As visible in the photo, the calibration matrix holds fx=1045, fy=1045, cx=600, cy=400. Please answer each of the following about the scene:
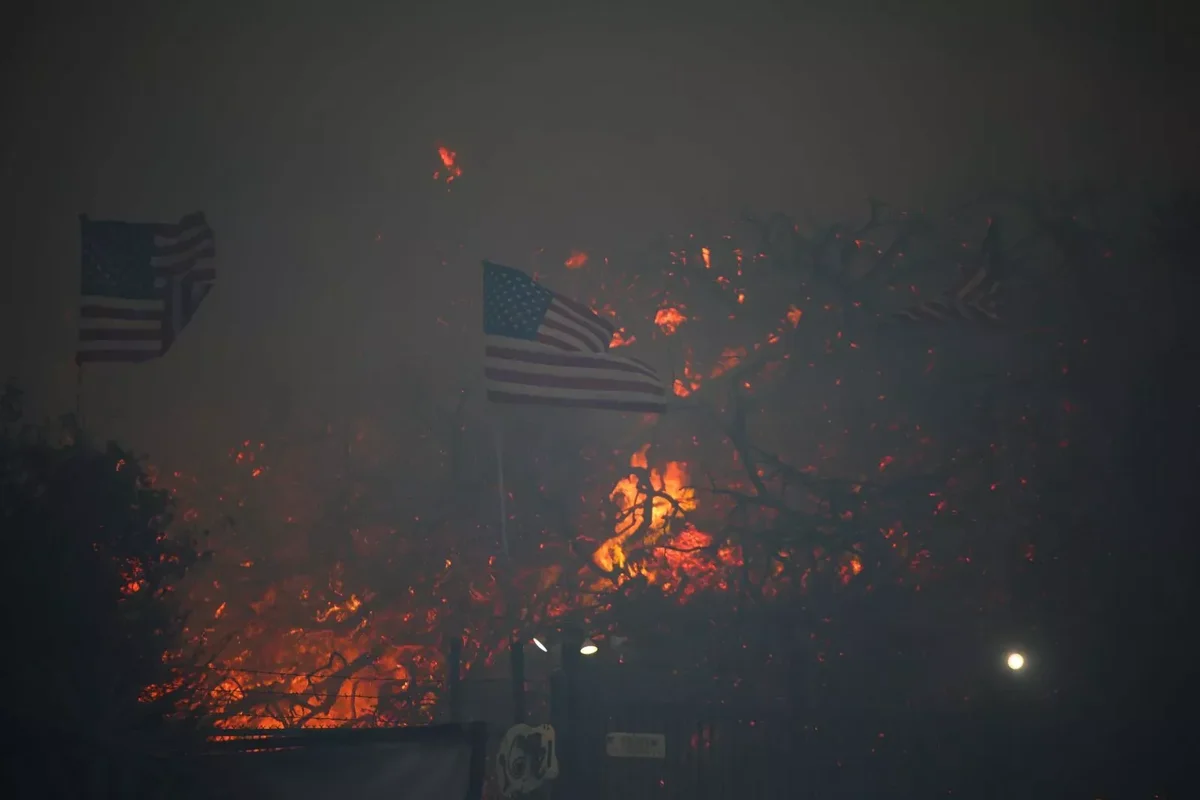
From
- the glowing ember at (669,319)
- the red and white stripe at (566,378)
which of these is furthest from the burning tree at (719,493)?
the red and white stripe at (566,378)

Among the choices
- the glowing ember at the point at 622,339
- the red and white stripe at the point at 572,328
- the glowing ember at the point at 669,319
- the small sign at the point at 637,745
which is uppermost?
the glowing ember at the point at 669,319

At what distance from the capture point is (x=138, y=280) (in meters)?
12.6

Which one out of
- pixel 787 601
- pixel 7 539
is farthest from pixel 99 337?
pixel 787 601

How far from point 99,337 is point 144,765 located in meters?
9.71

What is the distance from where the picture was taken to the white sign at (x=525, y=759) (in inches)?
384

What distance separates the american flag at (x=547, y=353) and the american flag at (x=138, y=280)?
3.73 m

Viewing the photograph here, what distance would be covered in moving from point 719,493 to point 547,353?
973 centimetres

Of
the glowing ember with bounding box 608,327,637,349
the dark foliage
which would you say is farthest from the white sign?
the glowing ember with bounding box 608,327,637,349

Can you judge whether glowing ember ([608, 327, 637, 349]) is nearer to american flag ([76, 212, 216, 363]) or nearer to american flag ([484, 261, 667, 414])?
american flag ([484, 261, 667, 414])

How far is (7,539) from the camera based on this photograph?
12797 mm

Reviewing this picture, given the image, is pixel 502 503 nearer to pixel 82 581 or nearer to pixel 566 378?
pixel 566 378

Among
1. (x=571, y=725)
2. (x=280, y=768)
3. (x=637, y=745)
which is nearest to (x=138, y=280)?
(x=571, y=725)

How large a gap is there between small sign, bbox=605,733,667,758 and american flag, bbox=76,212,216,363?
7307mm

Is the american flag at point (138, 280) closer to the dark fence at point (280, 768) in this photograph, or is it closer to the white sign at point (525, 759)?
the white sign at point (525, 759)
